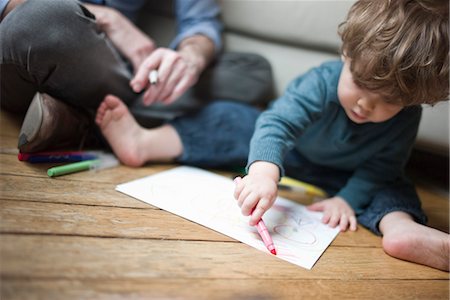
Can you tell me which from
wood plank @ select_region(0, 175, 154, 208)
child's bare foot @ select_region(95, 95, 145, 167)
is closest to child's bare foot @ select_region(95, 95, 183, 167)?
child's bare foot @ select_region(95, 95, 145, 167)

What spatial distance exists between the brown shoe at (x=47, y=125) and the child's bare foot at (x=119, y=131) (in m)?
0.05

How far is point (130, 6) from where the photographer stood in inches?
36.4

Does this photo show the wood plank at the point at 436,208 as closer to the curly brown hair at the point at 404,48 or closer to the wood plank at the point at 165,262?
the wood plank at the point at 165,262

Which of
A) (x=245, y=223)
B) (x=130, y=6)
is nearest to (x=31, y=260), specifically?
(x=245, y=223)

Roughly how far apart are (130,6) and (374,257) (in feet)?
2.52

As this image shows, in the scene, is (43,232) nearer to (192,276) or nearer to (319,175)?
(192,276)

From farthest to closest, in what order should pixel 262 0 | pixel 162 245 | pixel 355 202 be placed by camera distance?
1. pixel 262 0
2. pixel 355 202
3. pixel 162 245

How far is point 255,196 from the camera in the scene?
1.83ft

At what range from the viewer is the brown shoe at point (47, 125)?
25.0 inches

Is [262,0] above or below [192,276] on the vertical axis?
above

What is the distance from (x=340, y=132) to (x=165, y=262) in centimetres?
47

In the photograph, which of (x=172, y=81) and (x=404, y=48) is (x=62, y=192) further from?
(x=404, y=48)

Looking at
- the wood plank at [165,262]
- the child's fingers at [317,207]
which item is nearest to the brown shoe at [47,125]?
the wood plank at [165,262]

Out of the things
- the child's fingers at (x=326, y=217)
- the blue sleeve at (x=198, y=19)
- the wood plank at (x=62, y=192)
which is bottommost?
the child's fingers at (x=326, y=217)
